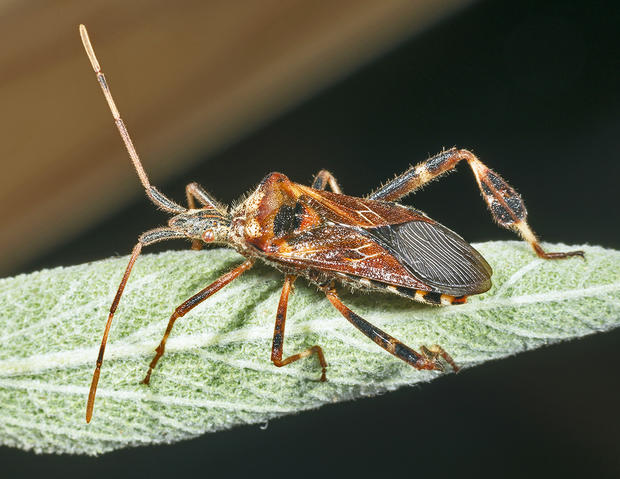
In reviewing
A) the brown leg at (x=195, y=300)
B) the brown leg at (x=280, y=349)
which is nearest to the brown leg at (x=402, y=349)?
the brown leg at (x=280, y=349)

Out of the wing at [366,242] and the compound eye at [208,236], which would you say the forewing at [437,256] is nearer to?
the wing at [366,242]

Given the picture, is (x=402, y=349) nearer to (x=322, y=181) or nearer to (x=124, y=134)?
(x=322, y=181)

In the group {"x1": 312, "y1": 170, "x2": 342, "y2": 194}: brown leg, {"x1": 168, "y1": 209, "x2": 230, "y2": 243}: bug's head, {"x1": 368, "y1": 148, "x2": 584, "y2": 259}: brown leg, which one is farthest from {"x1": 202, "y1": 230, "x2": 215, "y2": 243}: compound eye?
{"x1": 368, "y1": 148, "x2": 584, "y2": 259}: brown leg

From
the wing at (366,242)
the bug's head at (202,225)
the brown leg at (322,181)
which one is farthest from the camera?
the brown leg at (322,181)

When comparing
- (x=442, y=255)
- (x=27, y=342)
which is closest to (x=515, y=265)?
(x=442, y=255)

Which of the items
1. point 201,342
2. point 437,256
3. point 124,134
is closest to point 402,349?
point 437,256

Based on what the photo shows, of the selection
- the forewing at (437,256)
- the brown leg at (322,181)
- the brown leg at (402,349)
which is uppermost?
the brown leg at (322,181)

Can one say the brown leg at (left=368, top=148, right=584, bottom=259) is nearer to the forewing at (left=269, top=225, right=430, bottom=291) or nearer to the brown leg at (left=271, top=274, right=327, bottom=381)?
the forewing at (left=269, top=225, right=430, bottom=291)
